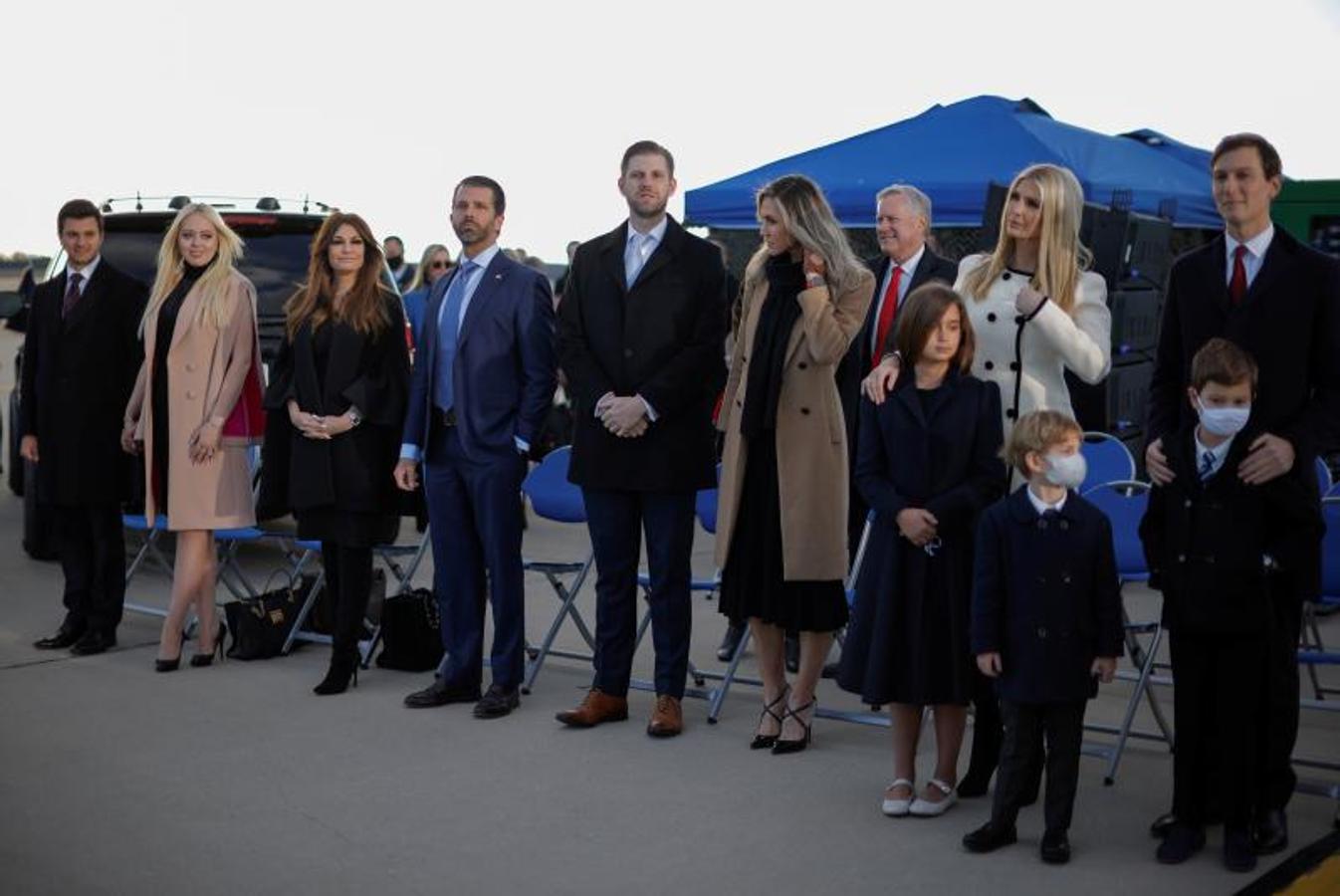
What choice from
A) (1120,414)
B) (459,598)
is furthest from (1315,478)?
(1120,414)

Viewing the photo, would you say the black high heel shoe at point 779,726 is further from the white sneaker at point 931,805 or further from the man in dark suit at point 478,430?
the man in dark suit at point 478,430

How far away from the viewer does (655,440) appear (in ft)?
21.9

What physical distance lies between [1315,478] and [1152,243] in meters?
7.93

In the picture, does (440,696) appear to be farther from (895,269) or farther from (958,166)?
(958,166)

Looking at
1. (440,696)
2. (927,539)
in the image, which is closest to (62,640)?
(440,696)

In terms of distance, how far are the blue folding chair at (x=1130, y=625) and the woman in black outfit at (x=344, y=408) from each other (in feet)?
9.35

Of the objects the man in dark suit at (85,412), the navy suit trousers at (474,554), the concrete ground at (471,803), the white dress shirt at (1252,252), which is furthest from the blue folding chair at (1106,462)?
the man in dark suit at (85,412)

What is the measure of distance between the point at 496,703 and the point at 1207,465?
9.90ft

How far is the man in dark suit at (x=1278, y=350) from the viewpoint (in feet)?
16.9

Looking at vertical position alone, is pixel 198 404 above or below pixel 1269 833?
above

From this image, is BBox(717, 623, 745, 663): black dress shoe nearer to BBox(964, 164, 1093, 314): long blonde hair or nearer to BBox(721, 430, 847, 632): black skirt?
BBox(721, 430, 847, 632): black skirt

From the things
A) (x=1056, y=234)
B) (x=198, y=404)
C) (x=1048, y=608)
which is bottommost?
(x=1048, y=608)

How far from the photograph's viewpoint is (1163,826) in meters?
5.32

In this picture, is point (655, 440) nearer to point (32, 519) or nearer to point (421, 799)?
point (421, 799)
